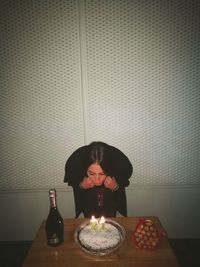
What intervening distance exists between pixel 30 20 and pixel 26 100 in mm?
890

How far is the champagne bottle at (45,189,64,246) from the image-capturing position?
180 cm

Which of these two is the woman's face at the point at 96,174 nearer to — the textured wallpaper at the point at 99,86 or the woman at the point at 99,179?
the woman at the point at 99,179

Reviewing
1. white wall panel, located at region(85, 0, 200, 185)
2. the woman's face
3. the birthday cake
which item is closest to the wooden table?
the birthday cake

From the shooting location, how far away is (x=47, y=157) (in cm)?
323

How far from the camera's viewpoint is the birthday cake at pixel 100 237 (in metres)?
1.71

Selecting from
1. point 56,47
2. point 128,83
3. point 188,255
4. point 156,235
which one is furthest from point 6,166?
point 188,255

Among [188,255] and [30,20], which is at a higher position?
[30,20]

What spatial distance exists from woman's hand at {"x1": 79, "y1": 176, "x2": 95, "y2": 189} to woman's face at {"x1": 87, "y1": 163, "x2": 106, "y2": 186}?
0.12 feet

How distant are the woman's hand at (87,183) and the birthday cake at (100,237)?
562 millimetres

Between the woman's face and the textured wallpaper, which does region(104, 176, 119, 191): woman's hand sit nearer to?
the woman's face

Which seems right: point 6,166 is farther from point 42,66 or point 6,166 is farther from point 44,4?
point 44,4

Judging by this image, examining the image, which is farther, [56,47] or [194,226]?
[194,226]

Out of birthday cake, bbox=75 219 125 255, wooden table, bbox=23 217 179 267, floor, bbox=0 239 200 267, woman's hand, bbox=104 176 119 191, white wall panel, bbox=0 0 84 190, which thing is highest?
white wall panel, bbox=0 0 84 190

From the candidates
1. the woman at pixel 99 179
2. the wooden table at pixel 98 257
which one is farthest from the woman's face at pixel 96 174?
the wooden table at pixel 98 257
